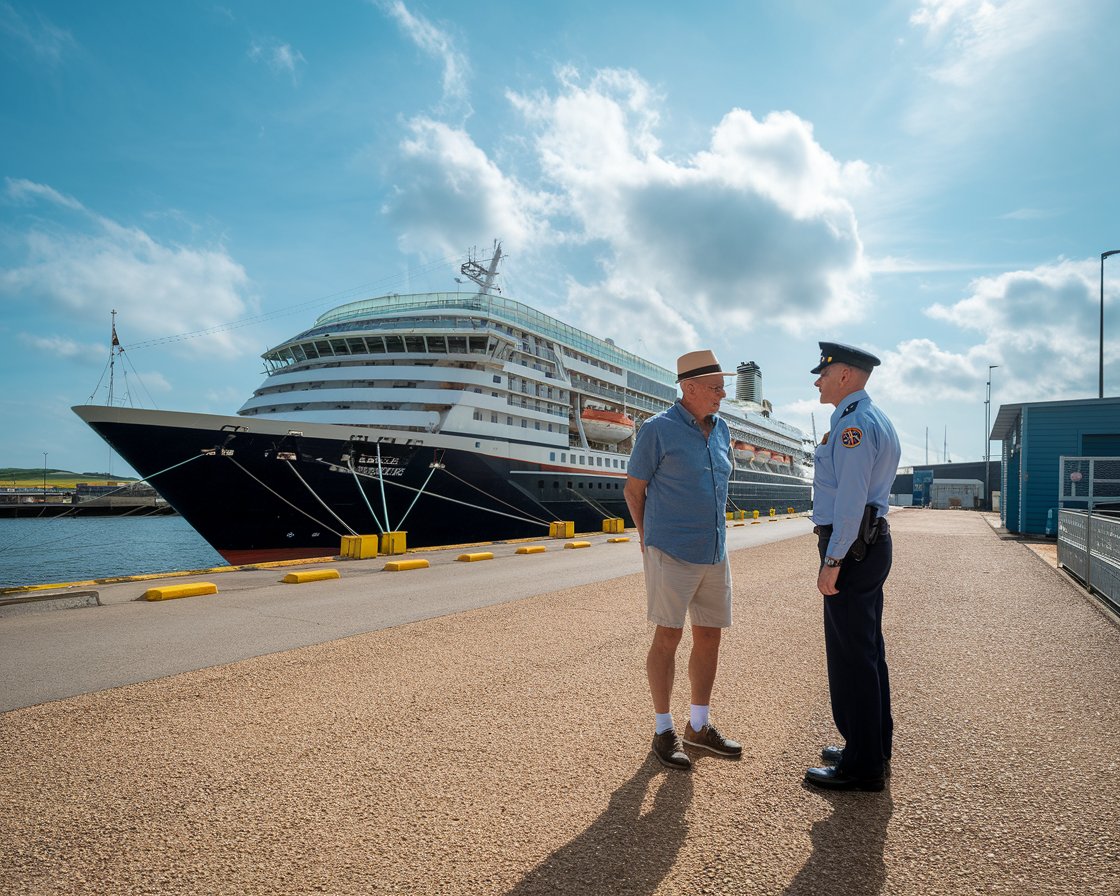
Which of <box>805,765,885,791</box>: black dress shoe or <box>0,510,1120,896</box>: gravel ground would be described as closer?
<box>0,510,1120,896</box>: gravel ground

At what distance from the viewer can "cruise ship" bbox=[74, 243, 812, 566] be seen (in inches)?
538

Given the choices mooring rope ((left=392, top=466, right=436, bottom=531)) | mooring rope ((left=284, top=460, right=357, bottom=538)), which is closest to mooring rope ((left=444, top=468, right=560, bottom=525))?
mooring rope ((left=392, top=466, right=436, bottom=531))

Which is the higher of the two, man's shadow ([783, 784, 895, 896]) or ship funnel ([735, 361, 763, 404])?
ship funnel ([735, 361, 763, 404])

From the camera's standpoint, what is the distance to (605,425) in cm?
2416

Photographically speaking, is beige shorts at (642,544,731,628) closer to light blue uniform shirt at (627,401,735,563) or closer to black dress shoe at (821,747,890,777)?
light blue uniform shirt at (627,401,735,563)

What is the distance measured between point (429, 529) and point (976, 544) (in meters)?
13.8

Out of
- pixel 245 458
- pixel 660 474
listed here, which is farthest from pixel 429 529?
pixel 660 474

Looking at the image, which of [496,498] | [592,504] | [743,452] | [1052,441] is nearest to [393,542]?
[496,498]

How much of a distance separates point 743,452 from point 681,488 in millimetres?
40476

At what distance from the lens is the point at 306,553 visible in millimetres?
15172

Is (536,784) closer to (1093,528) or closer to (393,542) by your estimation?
(1093,528)

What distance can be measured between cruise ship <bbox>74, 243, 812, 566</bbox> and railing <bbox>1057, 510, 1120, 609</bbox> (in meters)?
5.90

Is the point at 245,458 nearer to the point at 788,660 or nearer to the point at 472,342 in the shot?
the point at 472,342

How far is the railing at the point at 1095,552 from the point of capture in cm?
673
